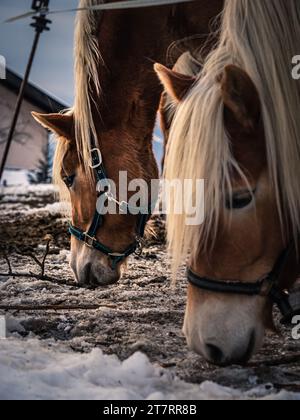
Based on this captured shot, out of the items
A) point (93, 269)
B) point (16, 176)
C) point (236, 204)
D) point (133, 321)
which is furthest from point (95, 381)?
point (16, 176)

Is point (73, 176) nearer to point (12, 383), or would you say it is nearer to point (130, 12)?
point (130, 12)

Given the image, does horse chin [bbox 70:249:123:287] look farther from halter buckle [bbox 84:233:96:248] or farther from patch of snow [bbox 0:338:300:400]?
patch of snow [bbox 0:338:300:400]

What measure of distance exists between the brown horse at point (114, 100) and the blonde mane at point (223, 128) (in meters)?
1.31

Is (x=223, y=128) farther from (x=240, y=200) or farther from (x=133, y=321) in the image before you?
(x=133, y=321)

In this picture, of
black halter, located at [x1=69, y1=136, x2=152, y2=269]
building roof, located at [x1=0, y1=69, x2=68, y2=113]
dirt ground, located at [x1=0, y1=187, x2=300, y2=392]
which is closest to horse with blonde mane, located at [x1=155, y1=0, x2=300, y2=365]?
dirt ground, located at [x1=0, y1=187, x2=300, y2=392]

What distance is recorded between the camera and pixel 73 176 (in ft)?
12.8

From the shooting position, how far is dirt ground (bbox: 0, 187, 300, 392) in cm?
257

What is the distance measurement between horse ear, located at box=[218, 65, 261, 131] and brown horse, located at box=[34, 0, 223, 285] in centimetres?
165

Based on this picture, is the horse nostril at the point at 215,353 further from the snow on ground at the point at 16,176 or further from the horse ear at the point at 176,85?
the snow on ground at the point at 16,176

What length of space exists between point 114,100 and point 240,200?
6.12 feet

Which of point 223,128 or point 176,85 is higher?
point 176,85

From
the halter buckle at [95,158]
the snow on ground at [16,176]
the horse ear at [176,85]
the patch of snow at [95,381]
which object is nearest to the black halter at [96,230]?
the halter buckle at [95,158]

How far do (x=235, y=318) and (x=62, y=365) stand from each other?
843 millimetres

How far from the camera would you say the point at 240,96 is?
2.16m
